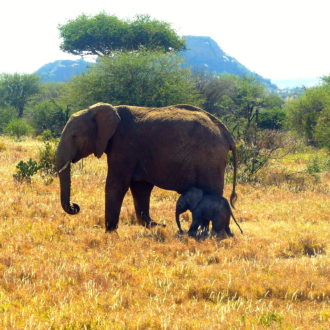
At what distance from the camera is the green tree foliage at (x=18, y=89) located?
2053 inches

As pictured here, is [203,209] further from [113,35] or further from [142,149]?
[113,35]

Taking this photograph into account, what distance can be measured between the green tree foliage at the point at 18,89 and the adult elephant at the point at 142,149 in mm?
45752

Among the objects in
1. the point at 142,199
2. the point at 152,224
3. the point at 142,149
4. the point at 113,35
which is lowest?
the point at 152,224

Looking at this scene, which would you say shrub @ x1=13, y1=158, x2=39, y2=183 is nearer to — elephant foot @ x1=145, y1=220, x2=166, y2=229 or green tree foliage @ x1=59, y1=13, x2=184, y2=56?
elephant foot @ x1=145, y1=220, x2=166, y2=229

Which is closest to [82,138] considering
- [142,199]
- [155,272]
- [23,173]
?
[142,199]

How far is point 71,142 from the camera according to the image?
7508 millimetres

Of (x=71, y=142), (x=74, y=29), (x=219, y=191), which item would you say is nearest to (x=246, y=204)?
(x=219, y=191)

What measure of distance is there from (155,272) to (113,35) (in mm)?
40767

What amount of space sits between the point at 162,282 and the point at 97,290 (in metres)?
0.74

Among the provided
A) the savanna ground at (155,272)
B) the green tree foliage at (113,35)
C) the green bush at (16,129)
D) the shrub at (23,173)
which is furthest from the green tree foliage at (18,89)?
the savanna ground at (155,272)

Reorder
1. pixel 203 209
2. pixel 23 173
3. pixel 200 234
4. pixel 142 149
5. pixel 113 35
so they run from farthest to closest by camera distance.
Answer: pixel 113 35
pixel 23 173
pixel 142 149
pixel 203 209
pixel 200 234

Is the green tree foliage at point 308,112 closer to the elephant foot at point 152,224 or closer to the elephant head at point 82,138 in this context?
the elephant foot at point 152,224

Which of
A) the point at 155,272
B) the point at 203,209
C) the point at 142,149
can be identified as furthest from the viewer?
the point at 142,149

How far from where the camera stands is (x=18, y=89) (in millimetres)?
53562
